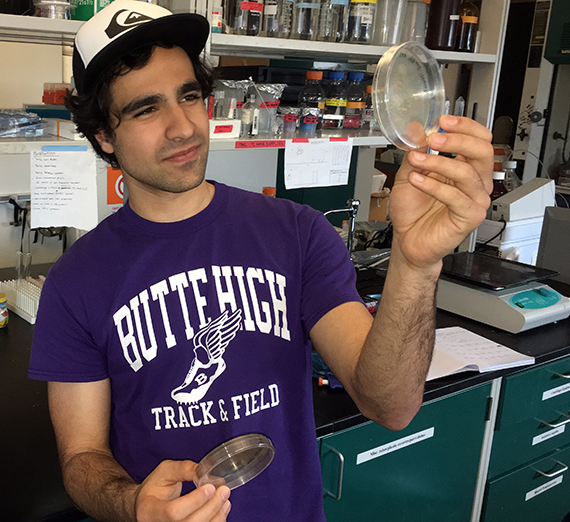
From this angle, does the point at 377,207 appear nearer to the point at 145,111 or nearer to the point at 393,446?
the point at 393,446

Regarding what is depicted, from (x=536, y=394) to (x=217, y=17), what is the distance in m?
1.48

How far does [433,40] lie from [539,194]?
1195 millimetres

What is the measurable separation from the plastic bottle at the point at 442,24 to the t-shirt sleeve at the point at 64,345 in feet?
5.15

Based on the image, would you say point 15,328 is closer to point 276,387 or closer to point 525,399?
point 276,387

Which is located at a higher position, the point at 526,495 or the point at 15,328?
the point at 15,328

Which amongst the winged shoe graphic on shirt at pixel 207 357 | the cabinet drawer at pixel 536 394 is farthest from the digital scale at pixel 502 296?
the winged shoe graphic on shirt at pixel 207 357

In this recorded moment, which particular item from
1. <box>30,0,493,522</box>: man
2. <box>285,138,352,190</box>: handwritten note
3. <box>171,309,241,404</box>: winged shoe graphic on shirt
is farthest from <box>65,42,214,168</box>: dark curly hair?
<box>285,138,352,190</box>: handwritten note

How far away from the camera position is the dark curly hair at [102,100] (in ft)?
4.03

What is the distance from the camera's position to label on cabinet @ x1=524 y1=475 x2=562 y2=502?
2.04 metres

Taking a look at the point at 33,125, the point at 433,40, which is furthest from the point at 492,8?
the point at 33,125

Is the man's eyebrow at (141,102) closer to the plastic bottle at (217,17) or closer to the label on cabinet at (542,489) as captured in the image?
the plastic bottle at (217,17)

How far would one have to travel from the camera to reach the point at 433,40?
2117mm

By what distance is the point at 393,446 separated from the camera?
1.61 meters

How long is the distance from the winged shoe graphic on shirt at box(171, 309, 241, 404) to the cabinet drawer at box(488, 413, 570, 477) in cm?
111
